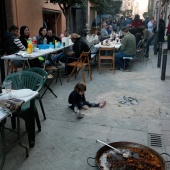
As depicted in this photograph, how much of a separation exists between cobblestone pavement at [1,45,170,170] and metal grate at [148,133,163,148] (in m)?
0.05

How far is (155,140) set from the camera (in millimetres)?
3619

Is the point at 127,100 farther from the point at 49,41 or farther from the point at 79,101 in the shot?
the point at 49,41

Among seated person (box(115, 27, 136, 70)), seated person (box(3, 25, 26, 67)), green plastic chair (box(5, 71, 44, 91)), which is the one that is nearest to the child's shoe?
Answer: green plastic chair (box(5, 71, 44, 91))

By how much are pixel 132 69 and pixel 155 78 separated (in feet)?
4.59

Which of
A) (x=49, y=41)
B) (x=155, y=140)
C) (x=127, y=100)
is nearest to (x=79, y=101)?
(x=127, y=100)

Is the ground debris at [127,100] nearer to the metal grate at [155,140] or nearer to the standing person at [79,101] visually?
the standing person at [79,101]

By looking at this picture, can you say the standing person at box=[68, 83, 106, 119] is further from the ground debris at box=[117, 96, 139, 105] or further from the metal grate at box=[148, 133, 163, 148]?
the metal grate at box=[148, 133, 163, 148]

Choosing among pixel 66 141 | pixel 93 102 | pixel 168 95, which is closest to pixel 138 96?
pixel 168 95

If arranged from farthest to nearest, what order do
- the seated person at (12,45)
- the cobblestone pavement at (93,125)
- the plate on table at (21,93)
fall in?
1. the seated person at (12,45)
2. the cobblestone pavement at (93,125)
3. the plate on table at (21,93)

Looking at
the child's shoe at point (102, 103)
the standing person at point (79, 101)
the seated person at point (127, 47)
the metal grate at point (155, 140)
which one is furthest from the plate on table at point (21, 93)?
the seated person at point (127, 47)

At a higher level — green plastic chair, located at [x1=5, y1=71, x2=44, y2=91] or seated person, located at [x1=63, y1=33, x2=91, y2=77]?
seated person, located at [x1=63, y1=33, x2=91, y2=77]

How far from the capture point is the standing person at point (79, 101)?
14.5 feet

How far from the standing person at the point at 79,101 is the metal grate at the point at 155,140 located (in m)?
1.30

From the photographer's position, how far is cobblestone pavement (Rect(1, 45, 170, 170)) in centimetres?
314
